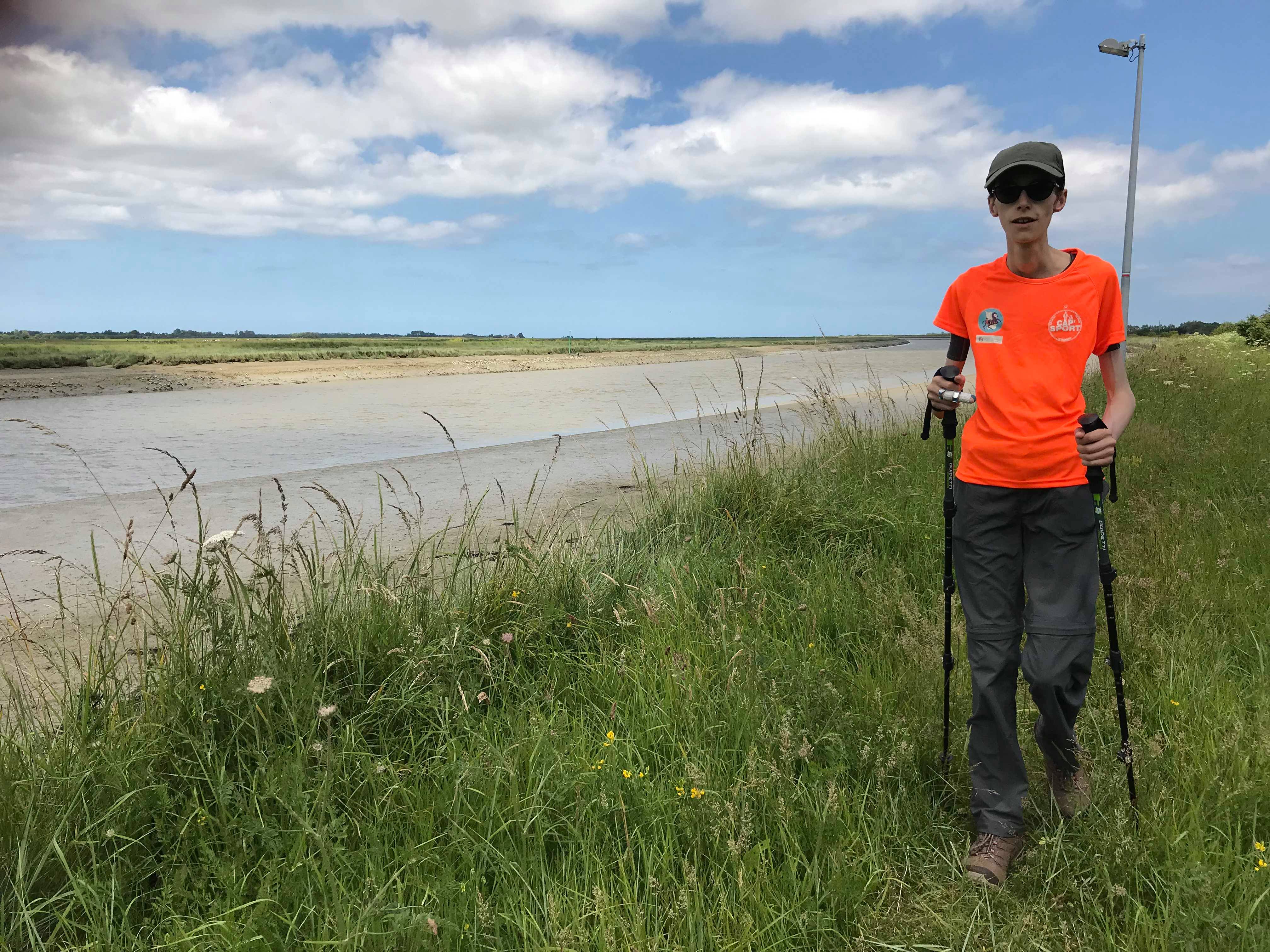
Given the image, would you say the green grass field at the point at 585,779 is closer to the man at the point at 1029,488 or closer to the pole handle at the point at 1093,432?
the man at the point at 1029,488

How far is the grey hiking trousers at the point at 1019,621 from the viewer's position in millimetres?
2691

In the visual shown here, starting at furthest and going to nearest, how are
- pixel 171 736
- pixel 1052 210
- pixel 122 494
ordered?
pixel 122 494 → pixel 171 736 → pixel 1052 210

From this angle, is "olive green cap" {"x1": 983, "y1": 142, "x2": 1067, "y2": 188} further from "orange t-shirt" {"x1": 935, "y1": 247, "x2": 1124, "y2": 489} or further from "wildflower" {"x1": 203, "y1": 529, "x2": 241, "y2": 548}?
"wildflower" {"x1": 203, "y1": 529, "x2": 241, "y2": 548}

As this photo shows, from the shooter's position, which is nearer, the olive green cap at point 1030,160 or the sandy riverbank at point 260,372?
the olive green cap at point 1030,160

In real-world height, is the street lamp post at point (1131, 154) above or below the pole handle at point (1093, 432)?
above

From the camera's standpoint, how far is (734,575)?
464 centimetres

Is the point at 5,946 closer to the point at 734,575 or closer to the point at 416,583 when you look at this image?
the point at 416,583

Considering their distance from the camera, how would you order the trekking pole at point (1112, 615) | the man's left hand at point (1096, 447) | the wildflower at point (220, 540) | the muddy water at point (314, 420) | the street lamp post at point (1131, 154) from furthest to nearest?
the street lamp post at point (1131, 154) → the muddy water at point (314, 420) → the wildflower at point (220, 540) → the trekking pole at point (1112, 615) → the man's left hand at point (1096, 447)

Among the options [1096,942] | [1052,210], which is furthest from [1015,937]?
[1052,210]

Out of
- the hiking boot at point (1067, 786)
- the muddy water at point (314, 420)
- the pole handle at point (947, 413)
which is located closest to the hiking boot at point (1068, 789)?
the hiking boot at point (1067, 786)

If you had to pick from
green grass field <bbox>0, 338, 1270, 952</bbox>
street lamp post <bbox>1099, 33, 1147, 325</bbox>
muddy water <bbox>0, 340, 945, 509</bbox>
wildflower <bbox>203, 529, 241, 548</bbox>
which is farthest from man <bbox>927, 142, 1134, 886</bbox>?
street lamp post <bbox>1099, 33, 1147, 325</bbox>

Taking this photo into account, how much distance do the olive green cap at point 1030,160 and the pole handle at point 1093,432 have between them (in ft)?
2.49

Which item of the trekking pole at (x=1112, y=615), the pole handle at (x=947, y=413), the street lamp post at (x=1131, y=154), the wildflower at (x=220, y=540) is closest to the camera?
the trekking pole at (x=1112, y=615)

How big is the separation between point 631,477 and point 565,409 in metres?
10.4
